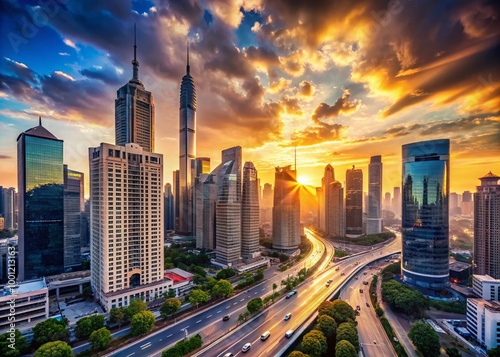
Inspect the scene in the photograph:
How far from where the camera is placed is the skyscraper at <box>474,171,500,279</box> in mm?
34844

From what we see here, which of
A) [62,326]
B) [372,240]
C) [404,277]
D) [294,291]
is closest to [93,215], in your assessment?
[62,326]

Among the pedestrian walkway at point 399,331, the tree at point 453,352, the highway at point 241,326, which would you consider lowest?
the pedestrian walkway at point 399,331

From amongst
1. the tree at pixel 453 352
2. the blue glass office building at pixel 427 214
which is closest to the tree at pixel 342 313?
the tree at pixel 453 352

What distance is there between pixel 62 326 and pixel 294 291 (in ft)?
81.1

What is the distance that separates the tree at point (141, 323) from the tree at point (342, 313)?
17242 mm

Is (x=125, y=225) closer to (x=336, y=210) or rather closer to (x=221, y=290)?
(x=221, y=290)

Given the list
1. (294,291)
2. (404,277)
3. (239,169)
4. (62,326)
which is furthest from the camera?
(239,169)

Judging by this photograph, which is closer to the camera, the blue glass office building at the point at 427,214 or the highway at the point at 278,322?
the highway at the point at 278,322

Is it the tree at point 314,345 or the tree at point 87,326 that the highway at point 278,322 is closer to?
the tree at point 314,345

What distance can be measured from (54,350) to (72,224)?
26.4 metres

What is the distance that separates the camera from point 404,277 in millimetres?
36250

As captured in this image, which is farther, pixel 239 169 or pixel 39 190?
pixel 239 169

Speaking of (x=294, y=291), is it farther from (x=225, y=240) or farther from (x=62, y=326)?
(x=62, y=326)

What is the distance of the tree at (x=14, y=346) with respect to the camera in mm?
15969
